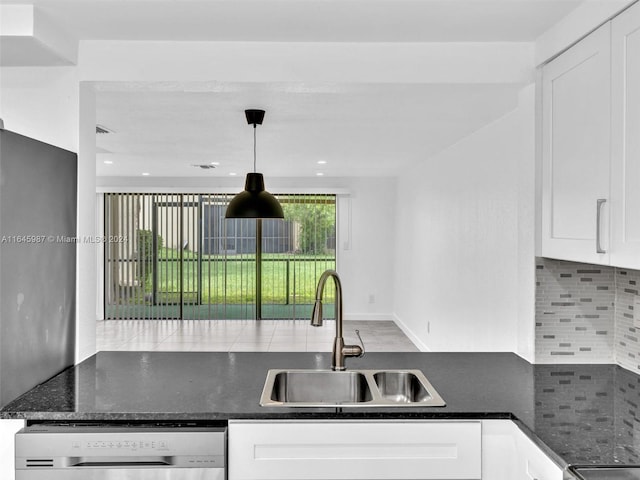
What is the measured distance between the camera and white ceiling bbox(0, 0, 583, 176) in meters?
2.04

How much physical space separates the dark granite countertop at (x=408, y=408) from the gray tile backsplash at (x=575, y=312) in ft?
0.24

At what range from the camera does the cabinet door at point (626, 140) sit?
1.64 metres

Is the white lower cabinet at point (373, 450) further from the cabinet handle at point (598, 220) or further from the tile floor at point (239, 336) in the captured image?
the tile floor at point (239, 336)

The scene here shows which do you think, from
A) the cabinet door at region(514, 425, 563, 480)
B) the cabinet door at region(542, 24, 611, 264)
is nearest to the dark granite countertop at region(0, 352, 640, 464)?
the cabinet door at region(514, 425, 563, 480)

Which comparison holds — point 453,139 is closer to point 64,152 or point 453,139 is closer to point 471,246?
point 471,246

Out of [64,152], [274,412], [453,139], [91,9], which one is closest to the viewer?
[274,412]

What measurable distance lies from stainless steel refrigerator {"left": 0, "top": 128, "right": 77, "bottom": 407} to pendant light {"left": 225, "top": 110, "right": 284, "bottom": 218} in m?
1.29

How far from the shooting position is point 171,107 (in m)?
3.51

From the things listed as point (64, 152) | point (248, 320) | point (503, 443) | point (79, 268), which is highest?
point (64, 152)

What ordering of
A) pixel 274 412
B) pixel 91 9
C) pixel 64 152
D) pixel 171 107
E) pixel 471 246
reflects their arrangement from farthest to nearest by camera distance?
pixel 471 246
pixel 171 107
pixel 64 152
pixel 91 9
pixel 274 412

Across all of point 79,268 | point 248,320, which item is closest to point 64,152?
point 79,268

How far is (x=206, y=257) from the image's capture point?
839 cm

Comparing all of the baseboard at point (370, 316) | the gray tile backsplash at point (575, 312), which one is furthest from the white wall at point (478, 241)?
the baseboard at point (370, 316)

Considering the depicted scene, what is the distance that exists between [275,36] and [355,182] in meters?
6.03
